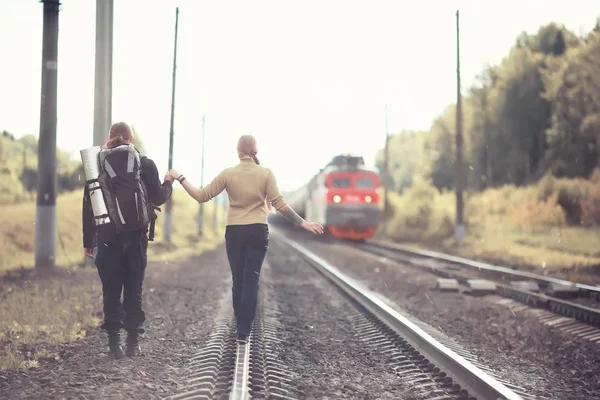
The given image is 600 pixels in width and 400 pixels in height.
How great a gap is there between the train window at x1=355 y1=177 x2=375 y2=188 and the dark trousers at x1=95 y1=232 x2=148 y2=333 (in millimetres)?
20861

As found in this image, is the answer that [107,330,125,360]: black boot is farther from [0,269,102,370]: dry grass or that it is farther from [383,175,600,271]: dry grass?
[383,175,600,271]: dry grass

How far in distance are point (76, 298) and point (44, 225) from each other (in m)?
3.11

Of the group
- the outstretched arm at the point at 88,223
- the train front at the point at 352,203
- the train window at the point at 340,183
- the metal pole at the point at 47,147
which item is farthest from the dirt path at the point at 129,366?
the train window at the point at 340,183

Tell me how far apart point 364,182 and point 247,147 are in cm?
2072

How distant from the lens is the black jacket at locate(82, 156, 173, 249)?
5.10 m

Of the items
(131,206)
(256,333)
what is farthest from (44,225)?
(131,206)

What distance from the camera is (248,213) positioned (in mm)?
5461

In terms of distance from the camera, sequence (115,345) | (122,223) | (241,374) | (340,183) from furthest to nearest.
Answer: (340,183) → (115,345) → (122,223) → (241,374)

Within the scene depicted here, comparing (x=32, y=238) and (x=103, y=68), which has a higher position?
(x=103, y=68)

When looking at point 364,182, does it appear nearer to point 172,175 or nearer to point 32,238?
point 32,238

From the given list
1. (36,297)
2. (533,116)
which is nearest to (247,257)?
(36,297)

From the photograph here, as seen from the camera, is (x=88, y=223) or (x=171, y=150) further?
(x=171, y=150)

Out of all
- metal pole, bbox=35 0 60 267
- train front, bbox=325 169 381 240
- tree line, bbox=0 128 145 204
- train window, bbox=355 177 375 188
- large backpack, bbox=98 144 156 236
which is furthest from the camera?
train window, bbox=355 177 375 188

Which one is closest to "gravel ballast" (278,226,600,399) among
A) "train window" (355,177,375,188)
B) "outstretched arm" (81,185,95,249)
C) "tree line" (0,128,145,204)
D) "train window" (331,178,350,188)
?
"outstretched arm" (81,185,95,249)
